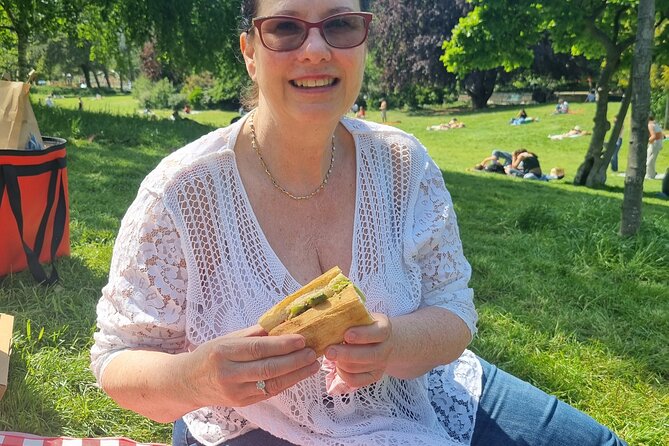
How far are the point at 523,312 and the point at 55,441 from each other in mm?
2968

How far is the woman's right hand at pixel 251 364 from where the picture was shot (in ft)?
3.98

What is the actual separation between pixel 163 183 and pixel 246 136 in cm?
33

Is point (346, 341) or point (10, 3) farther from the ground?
point (10, 3)

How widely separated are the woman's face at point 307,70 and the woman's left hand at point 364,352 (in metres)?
0.58

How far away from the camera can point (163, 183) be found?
5.19 ft

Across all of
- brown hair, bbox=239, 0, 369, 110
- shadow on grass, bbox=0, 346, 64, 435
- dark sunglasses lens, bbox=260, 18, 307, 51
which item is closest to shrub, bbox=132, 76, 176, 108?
shadow on grass, bbox=0, 346, 64, 435

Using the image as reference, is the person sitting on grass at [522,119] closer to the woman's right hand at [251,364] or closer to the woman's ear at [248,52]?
the woman's ear at [248,52]

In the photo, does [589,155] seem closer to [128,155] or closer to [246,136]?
[128,155]

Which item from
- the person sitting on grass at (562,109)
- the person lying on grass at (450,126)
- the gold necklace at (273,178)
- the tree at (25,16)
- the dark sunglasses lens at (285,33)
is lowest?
the person lying on grass at (450,126)

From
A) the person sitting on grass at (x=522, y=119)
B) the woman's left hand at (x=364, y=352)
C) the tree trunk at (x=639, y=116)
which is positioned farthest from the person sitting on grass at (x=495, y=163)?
the woman's left hand at (x=364, y=352)

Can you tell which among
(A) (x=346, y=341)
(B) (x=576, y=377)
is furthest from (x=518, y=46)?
(A) (x=346, y=341)

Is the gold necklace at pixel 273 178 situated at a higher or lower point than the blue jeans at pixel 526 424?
higher

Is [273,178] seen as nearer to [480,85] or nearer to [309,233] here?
[309,233]

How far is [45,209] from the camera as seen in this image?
4.12 meters
